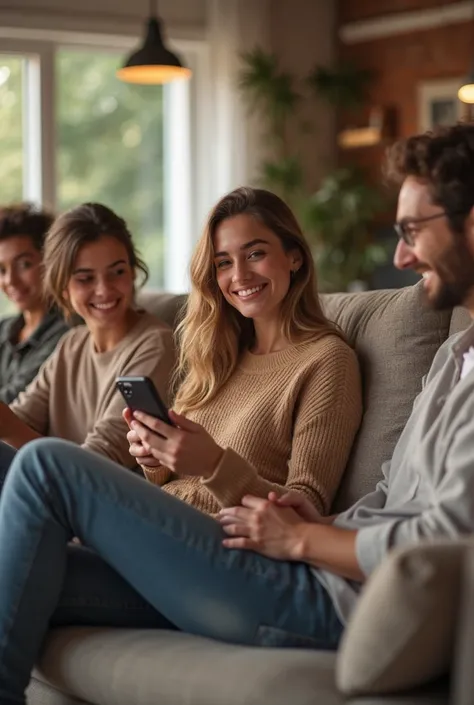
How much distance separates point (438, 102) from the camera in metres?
6.47

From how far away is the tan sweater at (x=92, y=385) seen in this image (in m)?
2.86

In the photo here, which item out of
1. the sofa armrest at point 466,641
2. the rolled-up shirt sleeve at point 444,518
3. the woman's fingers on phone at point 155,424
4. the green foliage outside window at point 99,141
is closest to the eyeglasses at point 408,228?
the rolled-up shirt sleeve at point 444,518

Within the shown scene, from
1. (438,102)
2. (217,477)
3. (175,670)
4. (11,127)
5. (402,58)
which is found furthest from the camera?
(402,58)

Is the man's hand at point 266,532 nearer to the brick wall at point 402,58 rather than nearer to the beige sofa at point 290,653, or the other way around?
the beige sofa at point 290,653

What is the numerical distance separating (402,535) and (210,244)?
100 cm

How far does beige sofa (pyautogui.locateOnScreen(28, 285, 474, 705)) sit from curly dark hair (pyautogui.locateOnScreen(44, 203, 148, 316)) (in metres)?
0.62

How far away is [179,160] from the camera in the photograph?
682 centimetres

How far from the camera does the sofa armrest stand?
4.74ft

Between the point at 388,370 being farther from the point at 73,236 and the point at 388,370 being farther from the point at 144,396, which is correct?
the point at 73,236

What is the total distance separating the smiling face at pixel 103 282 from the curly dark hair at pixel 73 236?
0.6 inches

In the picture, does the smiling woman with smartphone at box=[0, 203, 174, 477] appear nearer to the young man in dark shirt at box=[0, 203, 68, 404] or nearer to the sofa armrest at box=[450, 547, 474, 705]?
the young man in dark shirt at box=[0, 203, 68, 404]

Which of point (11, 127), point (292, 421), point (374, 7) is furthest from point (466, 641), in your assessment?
point (374, 7)

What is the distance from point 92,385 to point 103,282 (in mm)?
277

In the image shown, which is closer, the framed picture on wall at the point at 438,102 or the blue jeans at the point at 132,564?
the blue jeans at the point at 132,564
